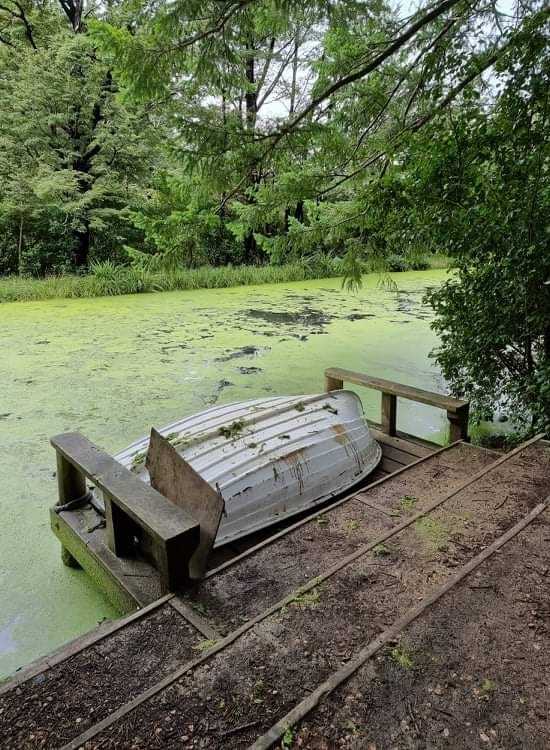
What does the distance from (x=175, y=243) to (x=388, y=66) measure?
1504mm

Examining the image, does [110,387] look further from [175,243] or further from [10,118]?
[10,118]

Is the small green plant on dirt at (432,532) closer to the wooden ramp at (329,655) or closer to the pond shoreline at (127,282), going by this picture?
the wooden ramp at (329,655)

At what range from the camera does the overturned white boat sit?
1.71 metres

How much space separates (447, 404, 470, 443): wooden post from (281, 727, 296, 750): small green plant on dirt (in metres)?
1.69

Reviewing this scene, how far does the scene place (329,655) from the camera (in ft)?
3.26

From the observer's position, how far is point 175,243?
2.31 m

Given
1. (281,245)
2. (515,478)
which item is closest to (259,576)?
(515,478)

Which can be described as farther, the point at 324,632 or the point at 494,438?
the point at 494,438

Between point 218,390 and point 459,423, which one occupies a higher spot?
point 459,423

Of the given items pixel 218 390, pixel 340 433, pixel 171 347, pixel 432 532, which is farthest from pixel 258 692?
pixel 171 347

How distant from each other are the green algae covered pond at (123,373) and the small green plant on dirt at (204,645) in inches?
23.8

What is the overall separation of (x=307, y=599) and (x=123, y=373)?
295 centimetres

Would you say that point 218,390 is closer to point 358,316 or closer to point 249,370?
point 249,370

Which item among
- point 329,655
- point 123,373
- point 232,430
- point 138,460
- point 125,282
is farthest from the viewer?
point 125,282
